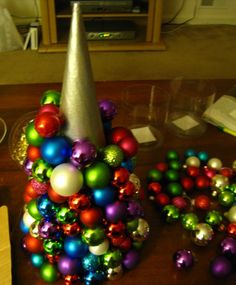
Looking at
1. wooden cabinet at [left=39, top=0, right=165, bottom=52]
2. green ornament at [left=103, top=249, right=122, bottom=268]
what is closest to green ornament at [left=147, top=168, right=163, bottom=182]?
green ornament at [left=103, top=249, right=122, bottom=268]

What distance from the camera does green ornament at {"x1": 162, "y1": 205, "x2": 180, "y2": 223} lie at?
63cm

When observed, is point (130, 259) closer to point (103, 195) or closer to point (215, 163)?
point (103, 195)

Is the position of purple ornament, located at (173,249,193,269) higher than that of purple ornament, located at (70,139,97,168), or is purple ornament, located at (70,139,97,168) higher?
purple ornament, located at (70,139,97,168)

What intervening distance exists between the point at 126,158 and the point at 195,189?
281 millimetres

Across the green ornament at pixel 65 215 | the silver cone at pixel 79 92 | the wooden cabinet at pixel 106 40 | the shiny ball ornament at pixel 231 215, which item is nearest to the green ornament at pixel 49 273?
the green ornament at pixel 65 215

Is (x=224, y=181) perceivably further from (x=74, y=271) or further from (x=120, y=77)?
(x=120, y=77)

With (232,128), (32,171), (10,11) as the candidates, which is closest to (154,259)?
(32,171)

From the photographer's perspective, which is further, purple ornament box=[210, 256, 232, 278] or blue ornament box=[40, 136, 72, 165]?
purple ornament box=[210, 256, 232, 278]

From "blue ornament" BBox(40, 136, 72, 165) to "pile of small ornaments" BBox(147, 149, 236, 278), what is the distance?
0.26m

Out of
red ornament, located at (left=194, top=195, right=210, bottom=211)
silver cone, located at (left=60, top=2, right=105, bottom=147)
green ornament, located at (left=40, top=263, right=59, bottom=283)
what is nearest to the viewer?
silver cone, located at (left=60, top=2, right=105, bottom=147)

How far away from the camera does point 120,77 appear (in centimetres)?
206

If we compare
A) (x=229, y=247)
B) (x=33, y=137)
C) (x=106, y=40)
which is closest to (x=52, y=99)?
(x=33, y=137)

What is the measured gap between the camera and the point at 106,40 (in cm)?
241

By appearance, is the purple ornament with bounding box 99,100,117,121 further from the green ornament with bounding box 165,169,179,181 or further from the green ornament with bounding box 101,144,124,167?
the green ornament with bounding box 165,169,179,181
